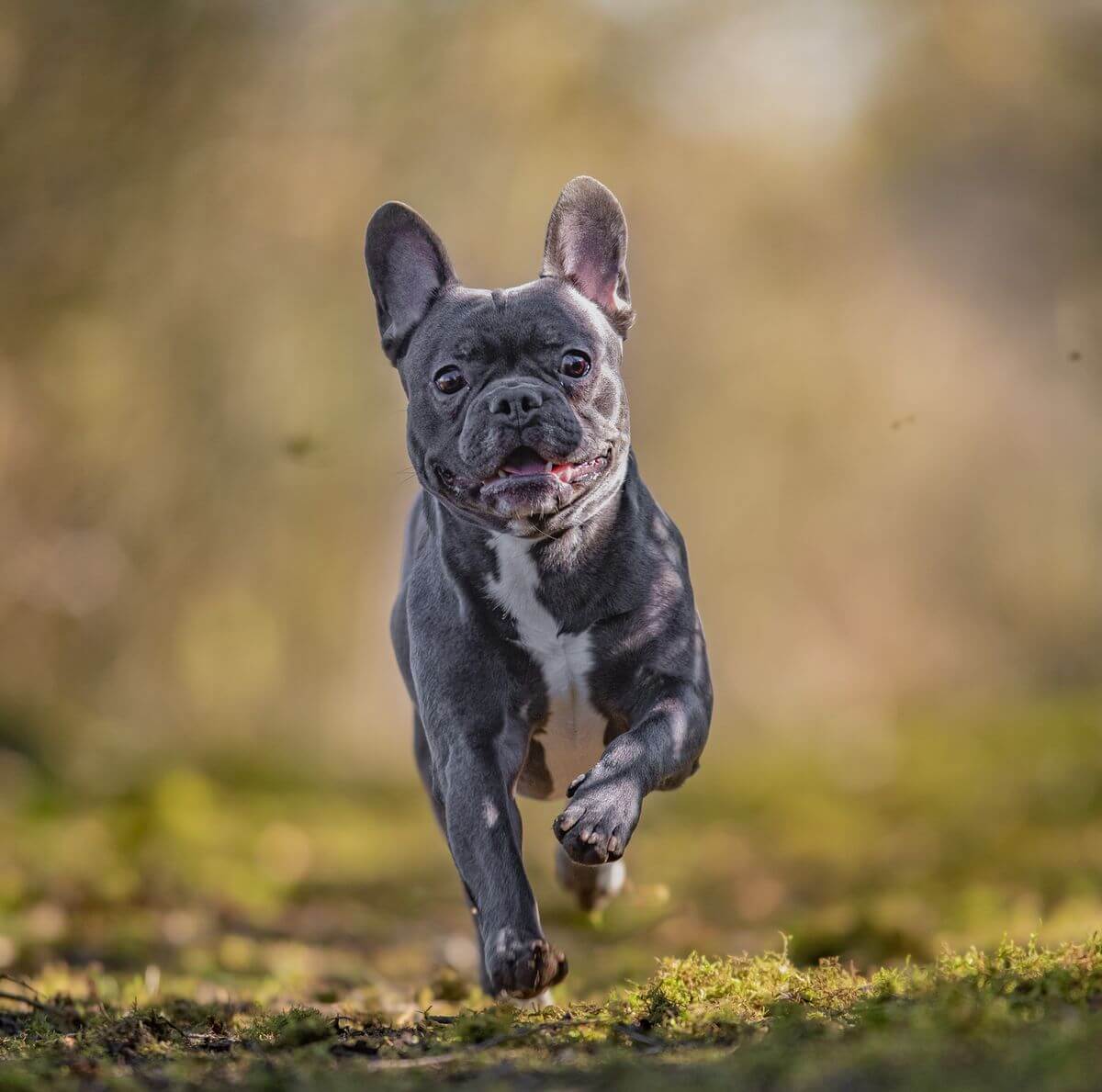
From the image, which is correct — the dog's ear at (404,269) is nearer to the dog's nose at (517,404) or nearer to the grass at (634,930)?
the dog's nose at (517,404)

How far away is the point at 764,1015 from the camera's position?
4121 millimetres

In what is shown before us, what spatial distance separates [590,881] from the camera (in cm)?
642

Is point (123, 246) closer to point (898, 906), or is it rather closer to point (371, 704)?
point (371, 704)

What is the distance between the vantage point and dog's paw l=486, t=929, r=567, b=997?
4.35 m

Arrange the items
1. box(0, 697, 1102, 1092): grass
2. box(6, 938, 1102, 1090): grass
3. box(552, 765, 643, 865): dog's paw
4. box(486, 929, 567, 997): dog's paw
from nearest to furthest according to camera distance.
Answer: box(6, 938, 1102, 1090): grass, box(0, 697, 1102, 1092): grass, box(552, 765, 643, 865): dog's paw, box(486, 929, 567, 997): dog's paw

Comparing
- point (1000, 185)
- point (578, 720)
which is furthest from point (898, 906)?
point (1000, 185)

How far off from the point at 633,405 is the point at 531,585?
14524 mm

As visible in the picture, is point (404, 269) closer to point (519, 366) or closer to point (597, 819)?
point (519, 366)

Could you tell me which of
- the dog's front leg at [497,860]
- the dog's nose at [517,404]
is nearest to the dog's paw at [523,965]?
the dog's front leg at [497,860]

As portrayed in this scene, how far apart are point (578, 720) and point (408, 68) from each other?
15.5 m

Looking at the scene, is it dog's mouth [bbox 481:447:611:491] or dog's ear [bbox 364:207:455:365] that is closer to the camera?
dog's mouth [bbox 481:447:611:491]

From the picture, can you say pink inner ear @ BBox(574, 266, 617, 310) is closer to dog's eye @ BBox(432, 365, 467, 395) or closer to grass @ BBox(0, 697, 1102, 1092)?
dog's eye @ BBox(432, 365, 467, 395)

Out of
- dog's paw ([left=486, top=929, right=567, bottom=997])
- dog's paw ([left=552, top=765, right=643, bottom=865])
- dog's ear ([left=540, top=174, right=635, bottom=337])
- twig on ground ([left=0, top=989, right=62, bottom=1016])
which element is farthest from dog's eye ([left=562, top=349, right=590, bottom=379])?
twig on ground ([left=0, top=989, right=62, bottom=1016])

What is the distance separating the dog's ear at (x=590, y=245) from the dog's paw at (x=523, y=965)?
2.34m
